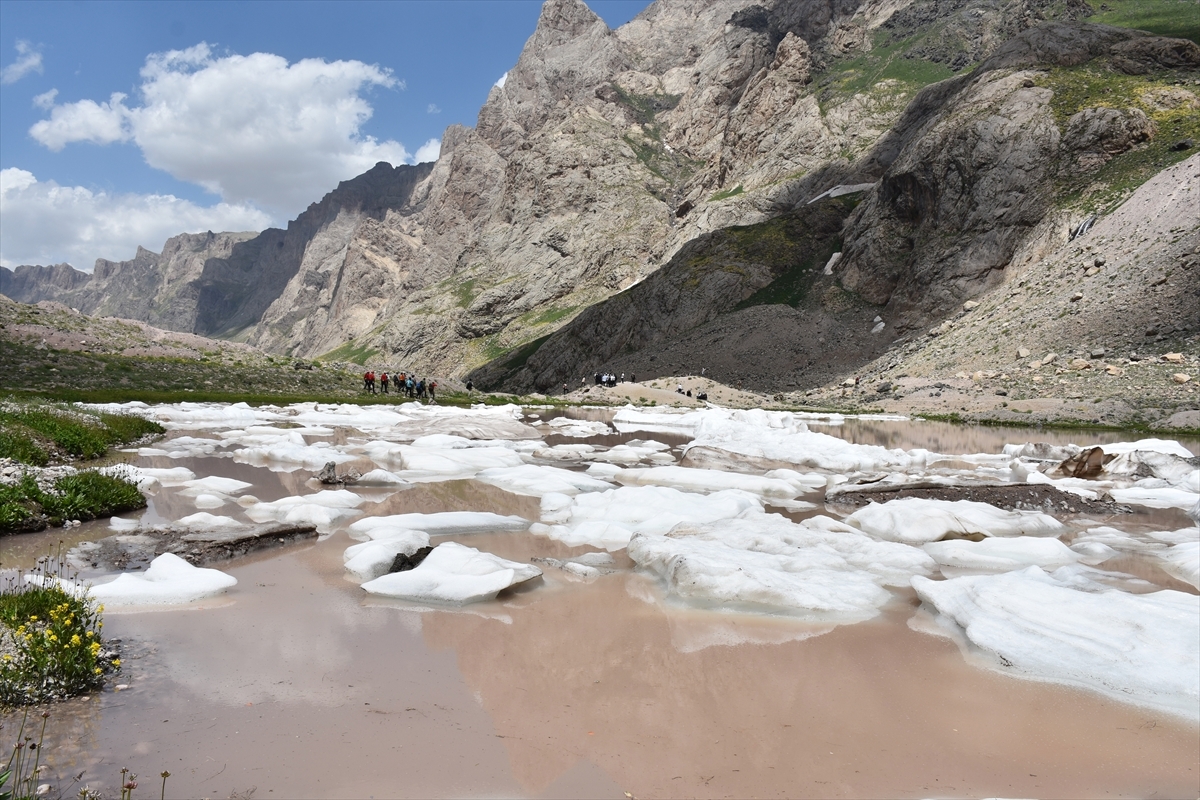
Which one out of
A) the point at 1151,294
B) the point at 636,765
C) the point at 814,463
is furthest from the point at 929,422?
the point at 636,765

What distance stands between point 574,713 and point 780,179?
12090 cm

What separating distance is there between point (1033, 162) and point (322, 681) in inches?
3209

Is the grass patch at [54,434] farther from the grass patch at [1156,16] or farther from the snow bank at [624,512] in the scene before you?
the grass patch at [1156,16]

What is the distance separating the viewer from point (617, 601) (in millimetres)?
7871

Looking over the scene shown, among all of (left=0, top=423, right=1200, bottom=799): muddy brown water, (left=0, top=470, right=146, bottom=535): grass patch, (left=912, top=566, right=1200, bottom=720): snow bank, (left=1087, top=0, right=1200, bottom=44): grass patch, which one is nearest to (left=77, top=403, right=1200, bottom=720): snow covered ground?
(left=912, top=566, right=1200, bottom=720): snow bank

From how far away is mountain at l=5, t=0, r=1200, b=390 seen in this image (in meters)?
67.6

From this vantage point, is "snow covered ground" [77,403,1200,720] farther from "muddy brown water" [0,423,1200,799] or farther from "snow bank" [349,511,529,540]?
"muddy brown water" [0,423,1200,799]

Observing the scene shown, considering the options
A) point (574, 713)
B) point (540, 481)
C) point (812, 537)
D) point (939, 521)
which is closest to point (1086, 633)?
point (812, 537)

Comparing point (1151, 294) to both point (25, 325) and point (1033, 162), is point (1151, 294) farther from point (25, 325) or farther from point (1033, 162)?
point (25, 325)

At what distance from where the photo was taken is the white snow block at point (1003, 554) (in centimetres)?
968

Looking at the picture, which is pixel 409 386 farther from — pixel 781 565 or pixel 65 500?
pixel 781 565

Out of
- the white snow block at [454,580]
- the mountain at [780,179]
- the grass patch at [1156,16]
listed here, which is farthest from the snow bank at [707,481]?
the grass patch at [1156,16]

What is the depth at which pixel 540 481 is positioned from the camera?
15.5m

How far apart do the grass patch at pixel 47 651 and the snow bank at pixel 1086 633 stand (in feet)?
26.2
